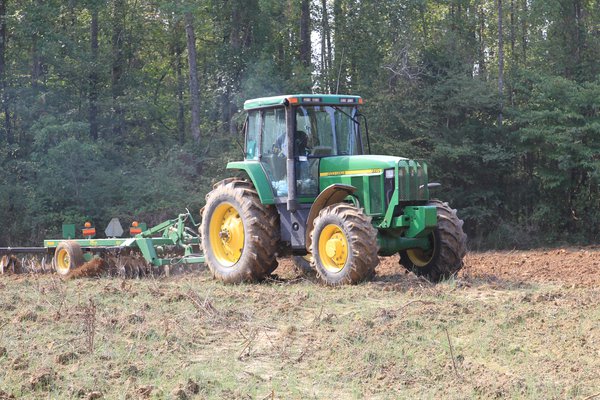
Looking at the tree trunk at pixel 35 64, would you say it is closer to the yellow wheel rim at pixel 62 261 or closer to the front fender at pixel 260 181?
the yellow wheel rim at pixel 62 261

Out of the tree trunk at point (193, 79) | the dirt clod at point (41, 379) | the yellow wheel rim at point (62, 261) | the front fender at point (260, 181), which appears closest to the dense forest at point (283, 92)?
the tree trunk at point (193, 79)

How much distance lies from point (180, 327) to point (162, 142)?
20.8 metres

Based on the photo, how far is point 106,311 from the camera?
9.53 m

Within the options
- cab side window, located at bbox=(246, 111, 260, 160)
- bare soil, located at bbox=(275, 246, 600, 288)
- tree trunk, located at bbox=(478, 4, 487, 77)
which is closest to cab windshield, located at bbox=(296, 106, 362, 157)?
cab side window, located at bbox=(246, 111, 260, 160)

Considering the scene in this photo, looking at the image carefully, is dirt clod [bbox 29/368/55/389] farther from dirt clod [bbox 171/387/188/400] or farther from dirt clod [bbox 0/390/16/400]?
dirt clod [bbox 171/387/188/400]

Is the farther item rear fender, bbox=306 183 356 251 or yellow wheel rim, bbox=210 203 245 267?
yellow wheel rim, bbox=210 203 245 267

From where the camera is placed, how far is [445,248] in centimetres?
1169

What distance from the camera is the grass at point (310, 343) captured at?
655 centimetres

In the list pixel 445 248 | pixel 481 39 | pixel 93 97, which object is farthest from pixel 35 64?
pixel 481 39

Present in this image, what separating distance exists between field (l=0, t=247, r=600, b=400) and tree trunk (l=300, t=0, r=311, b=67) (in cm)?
1842

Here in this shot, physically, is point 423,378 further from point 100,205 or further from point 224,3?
point 224,3

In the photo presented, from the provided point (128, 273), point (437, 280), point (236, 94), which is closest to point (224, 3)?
point (236, 94)

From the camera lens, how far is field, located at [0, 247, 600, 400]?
21.5 feet

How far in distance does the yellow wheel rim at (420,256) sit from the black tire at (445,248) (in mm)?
16
